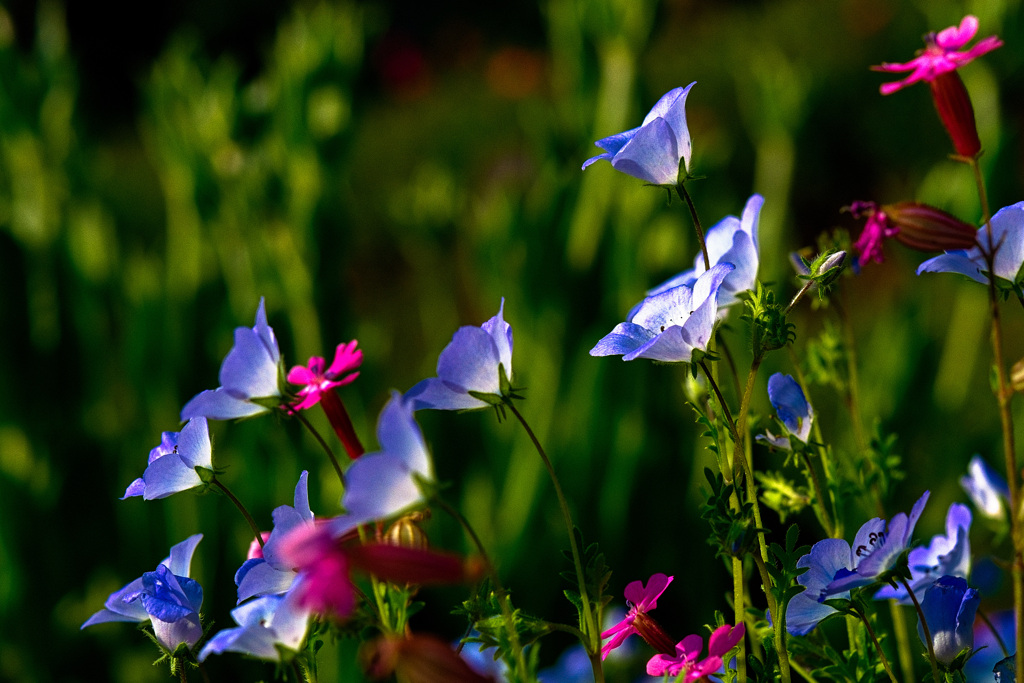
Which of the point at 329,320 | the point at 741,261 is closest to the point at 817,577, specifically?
the point at 741,261

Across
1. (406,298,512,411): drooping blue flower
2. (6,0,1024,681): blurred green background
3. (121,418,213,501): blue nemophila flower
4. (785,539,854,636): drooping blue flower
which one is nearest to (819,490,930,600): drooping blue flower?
(785,539,854,636): drooping blue flower

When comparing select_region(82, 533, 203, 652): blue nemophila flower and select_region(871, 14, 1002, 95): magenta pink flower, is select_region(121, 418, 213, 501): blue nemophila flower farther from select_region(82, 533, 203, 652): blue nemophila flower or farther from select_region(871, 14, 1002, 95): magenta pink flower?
select_region(871, 14, 1002, 95): magenta pink flower

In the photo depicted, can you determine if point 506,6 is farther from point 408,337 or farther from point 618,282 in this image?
point 618,282

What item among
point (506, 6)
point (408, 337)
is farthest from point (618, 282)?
point (506, 6)

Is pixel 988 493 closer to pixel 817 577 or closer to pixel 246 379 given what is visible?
pixel 817 577

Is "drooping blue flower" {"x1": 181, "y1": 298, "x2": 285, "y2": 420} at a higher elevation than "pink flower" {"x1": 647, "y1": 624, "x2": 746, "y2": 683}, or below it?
higher

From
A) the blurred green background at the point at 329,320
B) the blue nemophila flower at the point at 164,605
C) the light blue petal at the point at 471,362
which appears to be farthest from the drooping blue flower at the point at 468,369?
the blurred green background at the point at 329,320

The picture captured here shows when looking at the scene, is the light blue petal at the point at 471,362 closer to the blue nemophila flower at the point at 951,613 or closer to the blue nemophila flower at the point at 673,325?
the blue nemophila flower at the point at 673,325
